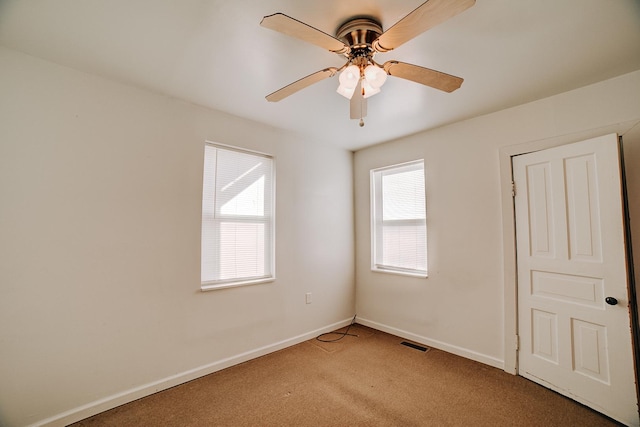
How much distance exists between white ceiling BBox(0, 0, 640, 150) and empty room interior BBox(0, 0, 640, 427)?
0.01m

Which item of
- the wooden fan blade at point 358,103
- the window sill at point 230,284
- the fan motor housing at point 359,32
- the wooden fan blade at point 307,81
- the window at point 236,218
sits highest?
the fan motor housing at point 359,32

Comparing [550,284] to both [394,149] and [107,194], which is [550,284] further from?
[107,194]

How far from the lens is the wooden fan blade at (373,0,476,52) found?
1.08m

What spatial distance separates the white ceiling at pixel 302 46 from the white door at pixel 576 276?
0.68 m

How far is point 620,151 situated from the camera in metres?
2.11

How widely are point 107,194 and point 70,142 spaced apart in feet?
1.37

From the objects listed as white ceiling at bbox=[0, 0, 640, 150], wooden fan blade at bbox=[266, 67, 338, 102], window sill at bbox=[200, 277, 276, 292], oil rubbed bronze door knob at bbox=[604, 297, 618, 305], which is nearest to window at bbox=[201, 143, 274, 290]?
window sill at bbox=[200, 277, 276, 292]

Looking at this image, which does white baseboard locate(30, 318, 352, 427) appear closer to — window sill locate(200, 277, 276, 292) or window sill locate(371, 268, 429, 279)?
window sill locate(200, 277, 276, 292)

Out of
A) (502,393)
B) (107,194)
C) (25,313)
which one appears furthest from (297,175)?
(502,393)

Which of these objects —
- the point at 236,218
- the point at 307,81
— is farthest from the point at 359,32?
the point at 236,218

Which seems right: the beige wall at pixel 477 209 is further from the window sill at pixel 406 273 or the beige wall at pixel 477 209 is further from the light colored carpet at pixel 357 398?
the light colored carpet at pixel 357 398

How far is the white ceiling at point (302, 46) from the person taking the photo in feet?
4.86

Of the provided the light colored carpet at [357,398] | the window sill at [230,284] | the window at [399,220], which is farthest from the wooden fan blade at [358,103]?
the light colored carpet at [357,398]

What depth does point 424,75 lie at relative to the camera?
1.55 meters
